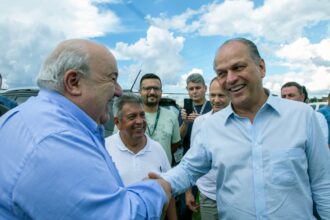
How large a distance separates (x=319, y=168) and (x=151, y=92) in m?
2.73

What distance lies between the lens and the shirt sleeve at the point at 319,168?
7.11 feet

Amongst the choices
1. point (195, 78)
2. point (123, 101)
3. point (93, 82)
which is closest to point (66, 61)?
point (93, 82)

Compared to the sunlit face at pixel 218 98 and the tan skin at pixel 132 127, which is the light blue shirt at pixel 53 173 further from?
the sunlit face at pixel 218 98

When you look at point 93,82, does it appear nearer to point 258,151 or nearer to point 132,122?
point 258,151

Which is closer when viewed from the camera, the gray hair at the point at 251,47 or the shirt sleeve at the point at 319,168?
the shirt sleeve at the point at 319,168

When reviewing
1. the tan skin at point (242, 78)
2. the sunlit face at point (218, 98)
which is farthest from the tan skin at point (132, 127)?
the sunlit face at point (218, 98)

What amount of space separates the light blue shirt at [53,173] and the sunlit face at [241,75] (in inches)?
47.5

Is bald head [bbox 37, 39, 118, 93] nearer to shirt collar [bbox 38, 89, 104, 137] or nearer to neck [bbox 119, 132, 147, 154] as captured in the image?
shirt collar [bbox 38, 89, 104, 137]

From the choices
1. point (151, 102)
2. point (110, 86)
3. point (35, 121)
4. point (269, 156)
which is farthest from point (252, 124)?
point (151, 102)

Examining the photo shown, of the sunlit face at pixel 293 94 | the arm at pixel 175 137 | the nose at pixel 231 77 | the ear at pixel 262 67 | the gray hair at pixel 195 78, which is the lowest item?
the arm at pixel 175 137

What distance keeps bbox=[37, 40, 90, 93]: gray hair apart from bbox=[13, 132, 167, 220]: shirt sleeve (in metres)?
0.39

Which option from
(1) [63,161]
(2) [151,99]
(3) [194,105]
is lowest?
(1) [63,161]

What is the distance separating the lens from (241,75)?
233 centimetres

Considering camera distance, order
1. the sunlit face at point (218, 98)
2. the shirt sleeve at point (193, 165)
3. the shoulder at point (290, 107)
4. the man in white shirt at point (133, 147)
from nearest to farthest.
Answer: the shoulder at point (290, 107)
the shirt sleeve at point (193, 165)
the man in white shirt at point (133, 147)
the sunlit face at point (218, 98)
